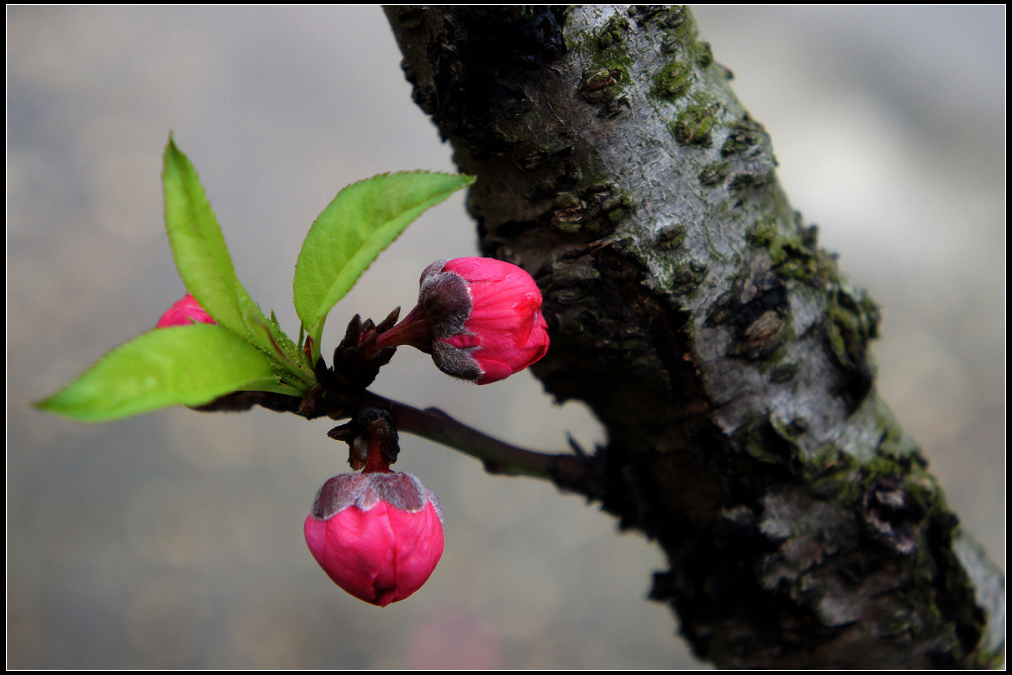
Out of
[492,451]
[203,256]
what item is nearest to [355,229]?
[203,256]

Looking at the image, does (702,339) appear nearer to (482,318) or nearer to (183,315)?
(482,318)

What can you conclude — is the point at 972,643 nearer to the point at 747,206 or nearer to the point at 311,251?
the point at 747,206

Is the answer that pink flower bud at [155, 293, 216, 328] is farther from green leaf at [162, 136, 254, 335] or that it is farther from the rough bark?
the rough bark

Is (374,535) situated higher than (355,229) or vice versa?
(355,229)

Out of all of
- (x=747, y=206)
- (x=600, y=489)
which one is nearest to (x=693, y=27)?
(x=747, y=206)

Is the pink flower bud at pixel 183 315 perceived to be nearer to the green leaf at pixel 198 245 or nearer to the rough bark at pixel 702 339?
the green leaf at pixel 198 245
